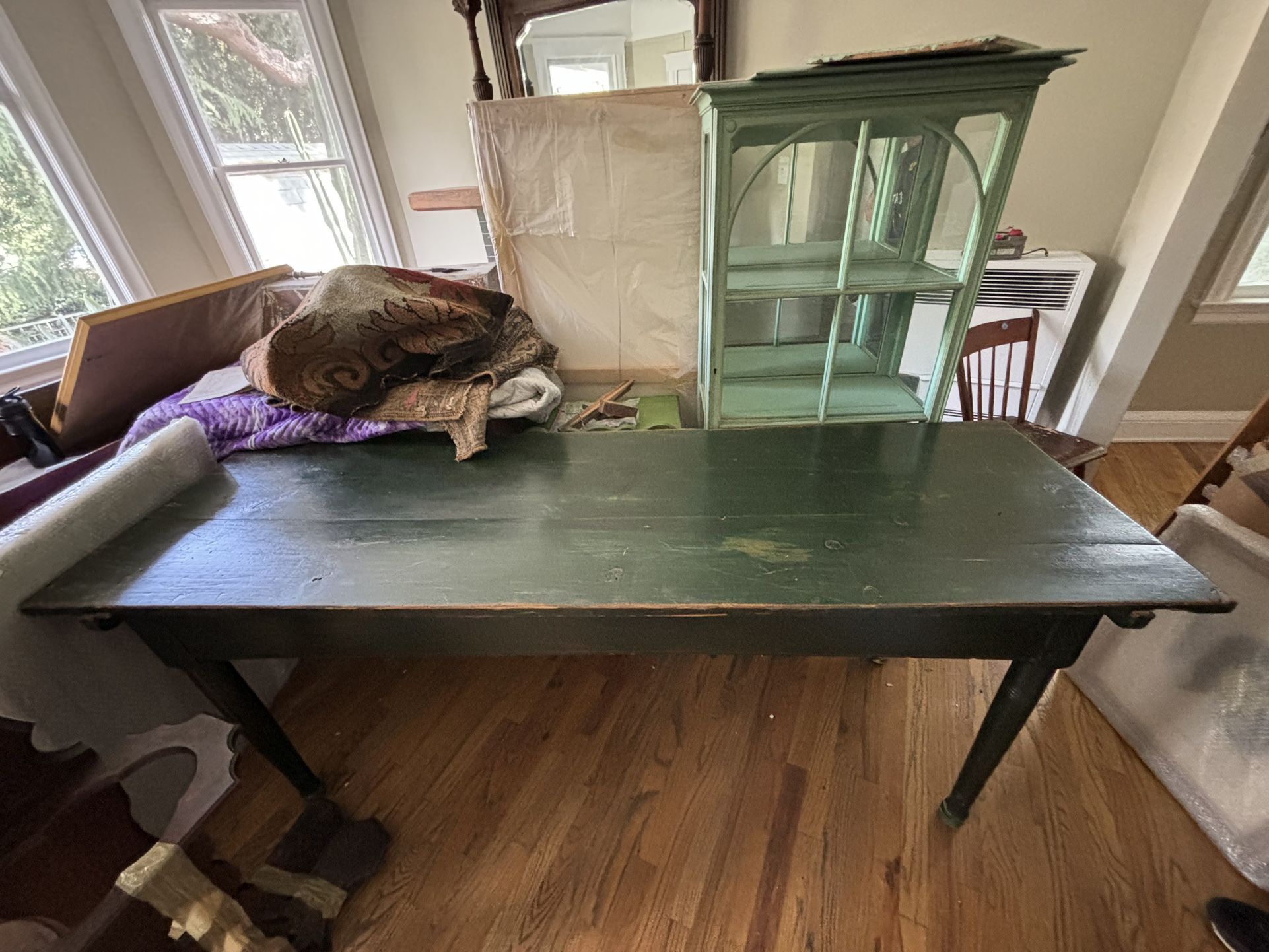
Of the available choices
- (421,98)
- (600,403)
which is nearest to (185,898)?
(600,403)

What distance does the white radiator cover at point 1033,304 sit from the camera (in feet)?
5.72

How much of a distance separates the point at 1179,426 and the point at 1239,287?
22.8 inches

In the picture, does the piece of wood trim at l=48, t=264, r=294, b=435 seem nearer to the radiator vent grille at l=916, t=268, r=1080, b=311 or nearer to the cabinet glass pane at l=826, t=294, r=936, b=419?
the cabinet glass pane at l=826, t=294, r=936, b=419

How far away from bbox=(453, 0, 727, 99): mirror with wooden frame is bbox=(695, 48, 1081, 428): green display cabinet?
913 mm

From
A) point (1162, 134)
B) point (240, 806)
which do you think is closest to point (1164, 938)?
point (240, 806)

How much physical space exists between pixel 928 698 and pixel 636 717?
2.53ft

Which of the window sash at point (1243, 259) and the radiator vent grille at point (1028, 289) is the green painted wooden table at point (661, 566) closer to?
the radiator vent grille at point (1028, 289)

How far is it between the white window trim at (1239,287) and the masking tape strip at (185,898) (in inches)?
127

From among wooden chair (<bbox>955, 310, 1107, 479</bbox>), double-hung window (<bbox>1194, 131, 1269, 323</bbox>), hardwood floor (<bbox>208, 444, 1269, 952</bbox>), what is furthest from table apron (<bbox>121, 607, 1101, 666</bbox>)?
double-hung window (<bbox>1194, 131, 1269, 323</bbox>)

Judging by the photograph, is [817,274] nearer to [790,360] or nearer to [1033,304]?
[790,360]

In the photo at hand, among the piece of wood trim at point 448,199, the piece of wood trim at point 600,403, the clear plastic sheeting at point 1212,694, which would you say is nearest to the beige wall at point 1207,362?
the clear plastic sheeting at point 1212,694

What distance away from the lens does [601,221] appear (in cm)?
121

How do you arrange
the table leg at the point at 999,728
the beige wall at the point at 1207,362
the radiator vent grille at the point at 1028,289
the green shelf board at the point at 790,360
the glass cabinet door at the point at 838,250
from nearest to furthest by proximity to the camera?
1. the table leg at the point at 999,728
2. the glass cabinet door at the point at 838,250
3. the green shelf board at the point at 790,360
4. the radiator vent grille at the point at 1028,289
5. the beige wall at the point at 1207,362

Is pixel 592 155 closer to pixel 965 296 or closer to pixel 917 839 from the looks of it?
pixel 965 296
